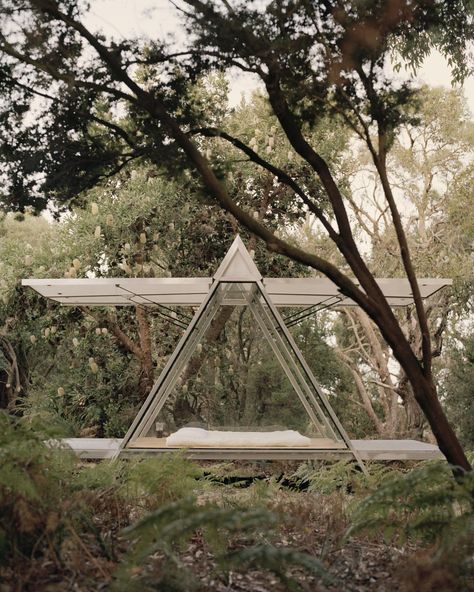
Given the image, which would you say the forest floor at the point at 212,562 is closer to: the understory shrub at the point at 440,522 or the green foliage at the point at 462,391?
the understory shrub at the point at 440,522

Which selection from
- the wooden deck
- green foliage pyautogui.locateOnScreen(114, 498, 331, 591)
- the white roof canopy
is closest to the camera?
green foliage pyautogui.locateOnScreen(114, 498, 331, 591)

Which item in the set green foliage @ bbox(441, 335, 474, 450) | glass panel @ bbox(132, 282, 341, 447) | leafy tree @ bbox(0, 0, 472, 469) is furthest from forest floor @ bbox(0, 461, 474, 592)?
green foliage @ bbox(441, 335, 474, 450)

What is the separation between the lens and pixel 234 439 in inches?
289

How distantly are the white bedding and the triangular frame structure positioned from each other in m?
0.27

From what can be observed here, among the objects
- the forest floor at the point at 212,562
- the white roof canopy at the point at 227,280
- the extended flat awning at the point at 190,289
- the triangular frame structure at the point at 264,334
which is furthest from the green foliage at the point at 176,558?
the extended flat awning at the point at 190,289

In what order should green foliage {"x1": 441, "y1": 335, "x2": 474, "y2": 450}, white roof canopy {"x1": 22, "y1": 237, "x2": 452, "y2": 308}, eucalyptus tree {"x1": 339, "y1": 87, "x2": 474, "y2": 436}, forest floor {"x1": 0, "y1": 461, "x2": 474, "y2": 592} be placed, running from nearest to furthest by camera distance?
1. forest floor {"x1": 0, "y1": 461, "x2": 474, "y2": 592}
2. white roof canopy {"x1": 22, "y1": 237, "x2": 452, "y2": 308}
3. green foliage {"x1": 441, "y1": 335, "x2": 474, "y2": 450}
4. eucalyptus tree {"x1": 339, "y1": 87, "x2": 474, "y2": 436}

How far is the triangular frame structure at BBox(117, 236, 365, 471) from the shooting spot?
7.09m

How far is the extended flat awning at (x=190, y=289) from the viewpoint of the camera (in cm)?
765

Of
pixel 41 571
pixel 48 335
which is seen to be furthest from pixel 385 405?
pixel 41 571

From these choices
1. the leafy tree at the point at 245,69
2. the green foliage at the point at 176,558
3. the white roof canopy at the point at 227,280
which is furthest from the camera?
the white roof canopy at the point at 227,280

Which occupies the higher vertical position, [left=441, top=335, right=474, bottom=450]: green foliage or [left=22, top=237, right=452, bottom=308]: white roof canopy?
[left=22, top=237, right=452, bottom=308]: white roof canopy

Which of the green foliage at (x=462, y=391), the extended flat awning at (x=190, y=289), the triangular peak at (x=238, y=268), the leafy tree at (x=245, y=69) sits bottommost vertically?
the green foliage at (x=462, y=391)

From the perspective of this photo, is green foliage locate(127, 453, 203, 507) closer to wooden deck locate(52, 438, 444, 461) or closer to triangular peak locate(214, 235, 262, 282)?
wooden deck locate(52, 438, 444, 461)

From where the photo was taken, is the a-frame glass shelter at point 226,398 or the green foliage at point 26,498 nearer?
the green foliage at point 26,498
